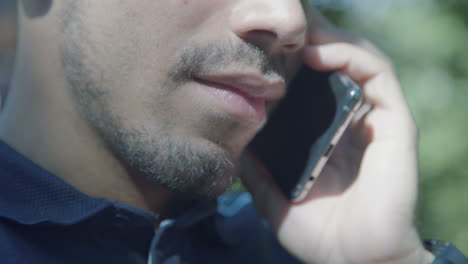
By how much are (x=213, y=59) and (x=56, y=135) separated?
0.51 m

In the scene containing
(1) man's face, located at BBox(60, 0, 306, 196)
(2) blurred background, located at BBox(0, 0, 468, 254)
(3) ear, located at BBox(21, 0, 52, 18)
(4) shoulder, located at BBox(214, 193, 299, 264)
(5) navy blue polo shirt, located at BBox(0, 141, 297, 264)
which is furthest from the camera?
(2) blurred background, located at BBox(0, 0, 468, 254)

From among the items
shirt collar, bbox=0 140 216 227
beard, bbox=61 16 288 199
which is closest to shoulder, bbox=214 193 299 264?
beard, bbox=61 16 288 199

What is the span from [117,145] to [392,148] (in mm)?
953

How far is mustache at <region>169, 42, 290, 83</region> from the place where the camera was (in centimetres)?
141

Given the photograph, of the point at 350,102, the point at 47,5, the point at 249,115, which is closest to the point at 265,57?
the point at 249,115

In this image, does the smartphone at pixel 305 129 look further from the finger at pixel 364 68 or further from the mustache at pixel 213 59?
the mustache at pixel 213 59

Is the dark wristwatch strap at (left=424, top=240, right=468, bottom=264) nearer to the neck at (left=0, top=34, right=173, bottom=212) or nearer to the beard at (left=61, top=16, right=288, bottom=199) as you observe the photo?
the beard at (left=61, top=16, right=288, bottom=199)

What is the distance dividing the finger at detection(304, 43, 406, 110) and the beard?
1.19ft

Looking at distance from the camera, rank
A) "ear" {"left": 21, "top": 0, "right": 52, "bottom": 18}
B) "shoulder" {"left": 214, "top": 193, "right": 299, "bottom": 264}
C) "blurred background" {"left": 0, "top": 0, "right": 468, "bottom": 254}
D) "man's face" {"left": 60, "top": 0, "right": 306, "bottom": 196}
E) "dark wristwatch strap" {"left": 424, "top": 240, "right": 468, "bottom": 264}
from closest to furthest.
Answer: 1. "man's face" {"left": 60, "top": 0, "right": 306, "bottom": 196}
2. "ear" {"left": 21, "top": 0, "right": 52, "bottom": 18}
3. "dark wristwatch strap" {"left": 424, "top": 240, "right": 468, "bottom": 264}
4. "shoulder" {"left": 214, "top": 193, "right": 299, "bottom": 264}
5. "blurred background" {"left": 0, "top": 0, "right": 468, "bottom": 254}

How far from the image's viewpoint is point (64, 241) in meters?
1.32

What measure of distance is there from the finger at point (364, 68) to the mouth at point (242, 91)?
27cm

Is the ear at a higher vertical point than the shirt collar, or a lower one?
higher

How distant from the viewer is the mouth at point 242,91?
58.2 inches

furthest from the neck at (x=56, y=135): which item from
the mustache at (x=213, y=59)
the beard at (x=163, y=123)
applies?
the mustache at (x=213, y=59)
